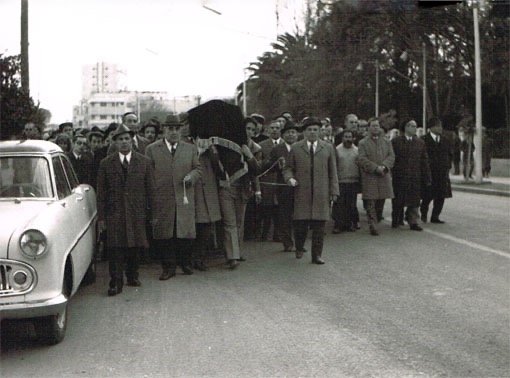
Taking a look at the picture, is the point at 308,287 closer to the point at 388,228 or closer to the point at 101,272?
the point at 101,272

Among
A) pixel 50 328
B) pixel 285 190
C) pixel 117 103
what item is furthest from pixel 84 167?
pixel 117 103

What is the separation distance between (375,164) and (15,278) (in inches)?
325

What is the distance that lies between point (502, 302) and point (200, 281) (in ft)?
11.3

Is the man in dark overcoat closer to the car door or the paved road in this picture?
the paved road

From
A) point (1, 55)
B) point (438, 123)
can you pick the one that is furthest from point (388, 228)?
point (1, 55)

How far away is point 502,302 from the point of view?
7895 mm

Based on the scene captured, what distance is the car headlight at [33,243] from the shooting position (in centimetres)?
607

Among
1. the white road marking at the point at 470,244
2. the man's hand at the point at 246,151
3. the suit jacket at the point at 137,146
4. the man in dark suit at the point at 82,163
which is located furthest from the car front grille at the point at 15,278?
the white road marking at the point at 470,244

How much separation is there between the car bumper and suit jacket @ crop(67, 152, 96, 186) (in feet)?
17.1

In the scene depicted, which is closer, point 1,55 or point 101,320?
point 101,320

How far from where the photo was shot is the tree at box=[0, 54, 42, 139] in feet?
50.4

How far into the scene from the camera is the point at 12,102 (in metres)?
15.5

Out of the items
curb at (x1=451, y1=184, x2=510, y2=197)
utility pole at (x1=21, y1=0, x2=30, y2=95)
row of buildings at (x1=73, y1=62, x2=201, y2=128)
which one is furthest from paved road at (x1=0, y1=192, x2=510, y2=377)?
row of buildings at (x1=73, y1=62, x2=201, y2=128)

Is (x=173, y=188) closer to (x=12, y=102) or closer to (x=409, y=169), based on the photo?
(x=409, y=169)
